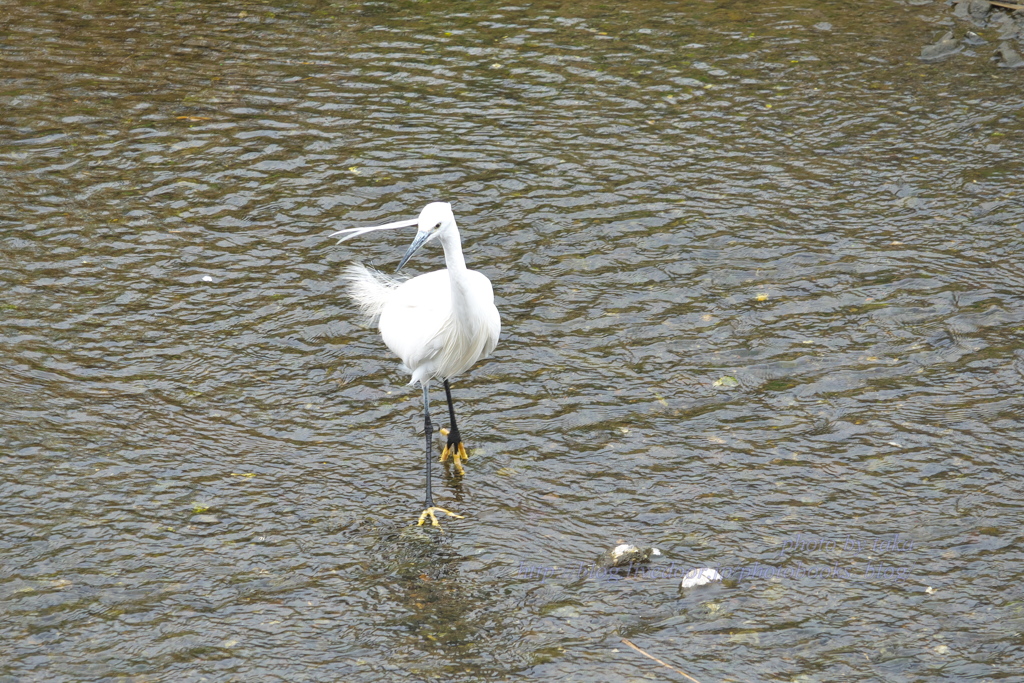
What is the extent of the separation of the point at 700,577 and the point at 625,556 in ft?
1.43

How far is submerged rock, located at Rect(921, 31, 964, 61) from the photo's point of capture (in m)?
11.2

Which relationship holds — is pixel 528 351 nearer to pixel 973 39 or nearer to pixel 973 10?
pixel 973 39

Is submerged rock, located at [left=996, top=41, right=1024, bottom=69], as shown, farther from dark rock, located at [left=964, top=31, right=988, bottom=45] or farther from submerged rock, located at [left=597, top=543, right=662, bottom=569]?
submerged rock, located at [left=597, top=543, right=662, bottom=569]

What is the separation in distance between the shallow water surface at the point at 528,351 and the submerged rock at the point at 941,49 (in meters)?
0.22

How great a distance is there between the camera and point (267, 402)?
23.8ft

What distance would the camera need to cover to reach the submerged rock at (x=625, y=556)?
18.8ft

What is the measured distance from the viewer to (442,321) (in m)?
6.35

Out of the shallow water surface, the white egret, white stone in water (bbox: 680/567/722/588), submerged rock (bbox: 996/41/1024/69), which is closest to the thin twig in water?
the shallow water surface

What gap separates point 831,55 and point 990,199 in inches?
126

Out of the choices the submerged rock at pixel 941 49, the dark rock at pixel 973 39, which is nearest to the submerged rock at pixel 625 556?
the submerged rock at pixel 941 49

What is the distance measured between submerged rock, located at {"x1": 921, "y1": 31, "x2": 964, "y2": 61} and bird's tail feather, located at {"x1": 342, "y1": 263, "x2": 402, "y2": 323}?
282 inches

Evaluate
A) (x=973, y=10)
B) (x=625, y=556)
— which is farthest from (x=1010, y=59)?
(x=625, y=556)

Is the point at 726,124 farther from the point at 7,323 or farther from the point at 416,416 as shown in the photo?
the point at 7,323

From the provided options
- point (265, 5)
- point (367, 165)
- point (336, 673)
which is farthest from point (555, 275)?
point (265, 5)
